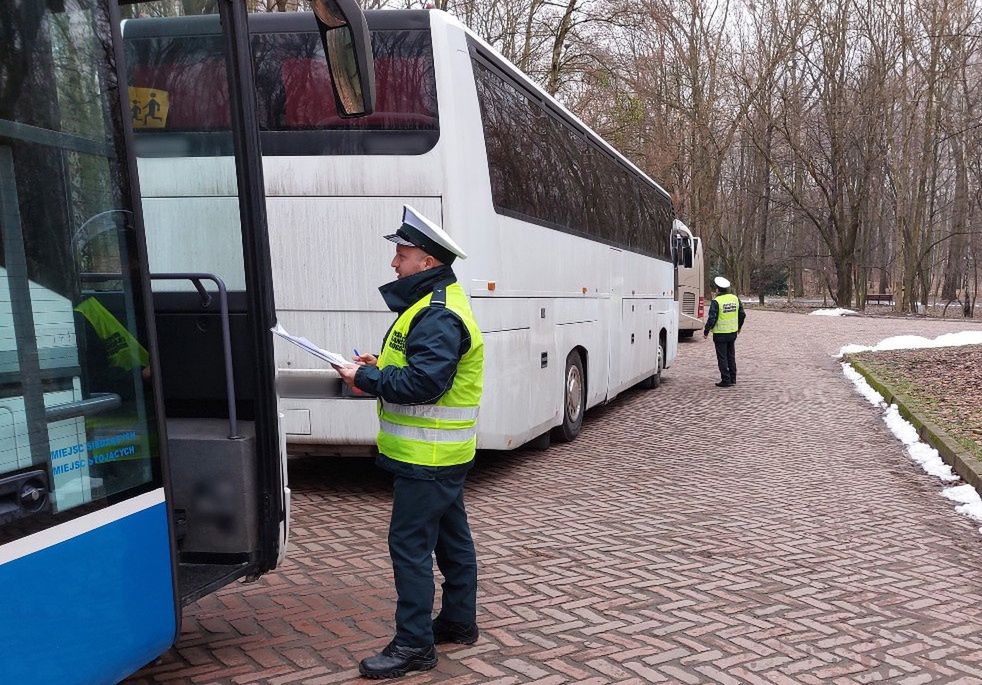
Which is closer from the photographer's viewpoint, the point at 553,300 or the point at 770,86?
the point at 553,300

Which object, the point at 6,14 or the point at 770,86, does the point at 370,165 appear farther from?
the point at 770,86

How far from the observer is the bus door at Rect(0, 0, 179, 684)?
2.45m

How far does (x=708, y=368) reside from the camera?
18.4 metres

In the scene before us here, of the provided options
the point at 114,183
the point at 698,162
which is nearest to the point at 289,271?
the point at 114,183

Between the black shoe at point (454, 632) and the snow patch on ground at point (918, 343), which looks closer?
the black shoe at point (454, 632)

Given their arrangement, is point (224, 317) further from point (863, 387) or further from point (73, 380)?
point (863, 387)

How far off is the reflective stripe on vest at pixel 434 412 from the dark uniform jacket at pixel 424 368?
3 centimetres

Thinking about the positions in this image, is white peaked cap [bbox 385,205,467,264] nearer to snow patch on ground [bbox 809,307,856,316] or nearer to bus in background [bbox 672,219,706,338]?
bus in background [bbox 672,219,706,338]

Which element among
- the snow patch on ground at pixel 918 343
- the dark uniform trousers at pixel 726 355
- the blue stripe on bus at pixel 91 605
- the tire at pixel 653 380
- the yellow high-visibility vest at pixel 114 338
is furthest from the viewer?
the snow patch on ground at pixel 918 343

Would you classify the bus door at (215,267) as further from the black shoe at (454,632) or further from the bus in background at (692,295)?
the bus in background at (692,295)

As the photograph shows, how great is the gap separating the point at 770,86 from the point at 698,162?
5.18 meters

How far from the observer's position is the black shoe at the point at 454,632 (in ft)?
13.2

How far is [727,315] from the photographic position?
14.8 m

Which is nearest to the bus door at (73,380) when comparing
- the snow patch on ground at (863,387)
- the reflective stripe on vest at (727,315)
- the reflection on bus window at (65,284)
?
the reflection on bus window at (65,284)
